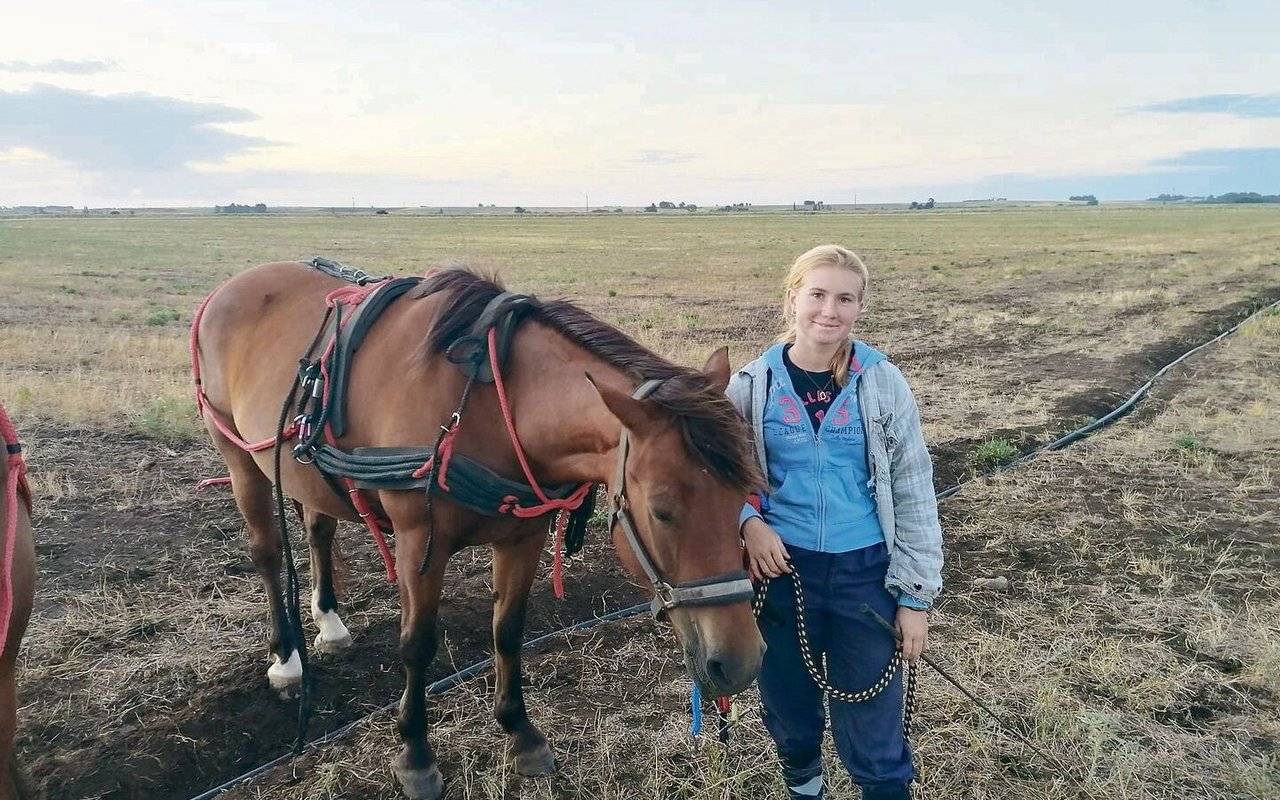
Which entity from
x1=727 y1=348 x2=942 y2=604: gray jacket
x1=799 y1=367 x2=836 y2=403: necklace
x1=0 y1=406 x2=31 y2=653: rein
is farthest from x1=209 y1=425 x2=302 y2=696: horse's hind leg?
x1=727 y1=348 x2=942 y2=604: gray jacket

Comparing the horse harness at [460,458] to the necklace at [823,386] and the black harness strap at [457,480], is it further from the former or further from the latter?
the necklace at [823,386]

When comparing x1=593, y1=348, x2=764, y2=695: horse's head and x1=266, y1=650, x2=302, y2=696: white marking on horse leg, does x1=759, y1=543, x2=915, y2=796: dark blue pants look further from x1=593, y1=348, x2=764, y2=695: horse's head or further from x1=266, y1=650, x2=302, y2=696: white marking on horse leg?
x1=266, y1=650, x2=302, y2=696: white marking on horse leg

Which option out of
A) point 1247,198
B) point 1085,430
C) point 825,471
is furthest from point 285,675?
point 1247,198

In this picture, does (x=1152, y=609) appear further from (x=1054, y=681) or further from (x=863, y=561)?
(x=863, y=561)

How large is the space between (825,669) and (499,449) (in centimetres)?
141

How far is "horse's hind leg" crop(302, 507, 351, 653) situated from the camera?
13.8 ft

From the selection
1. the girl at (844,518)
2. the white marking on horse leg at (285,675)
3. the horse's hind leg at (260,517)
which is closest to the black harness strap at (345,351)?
the horse's hind leg at (260,517)

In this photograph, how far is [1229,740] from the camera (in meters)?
3.29

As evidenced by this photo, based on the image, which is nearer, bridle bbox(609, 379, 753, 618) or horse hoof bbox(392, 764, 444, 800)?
bridle bbox(609, 379, 753, 618)

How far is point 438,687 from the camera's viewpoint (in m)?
3.81

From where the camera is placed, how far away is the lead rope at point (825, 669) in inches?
→ 93.9

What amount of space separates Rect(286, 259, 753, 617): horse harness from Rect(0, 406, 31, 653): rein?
3.28 feet

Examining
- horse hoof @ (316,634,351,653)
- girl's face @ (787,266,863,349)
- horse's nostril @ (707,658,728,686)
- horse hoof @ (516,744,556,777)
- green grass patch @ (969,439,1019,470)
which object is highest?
girl's face @ (787,266,863,349)

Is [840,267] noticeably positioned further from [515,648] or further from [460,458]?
[515,648]
